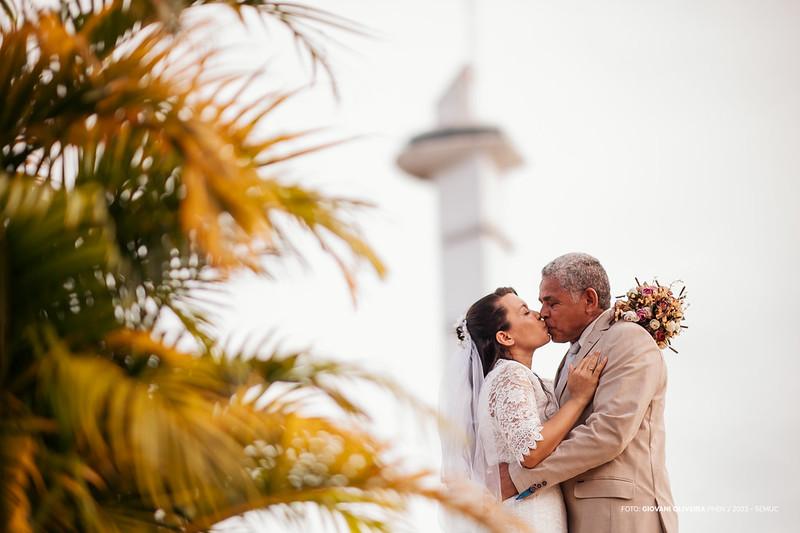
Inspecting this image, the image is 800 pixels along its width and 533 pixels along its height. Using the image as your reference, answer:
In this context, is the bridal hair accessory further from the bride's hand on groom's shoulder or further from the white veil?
the bride's hand on groom's shoulder

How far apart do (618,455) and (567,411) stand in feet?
1.01

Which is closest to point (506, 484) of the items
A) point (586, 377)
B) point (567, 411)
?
point (567, 411)

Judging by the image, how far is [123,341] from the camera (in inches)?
120

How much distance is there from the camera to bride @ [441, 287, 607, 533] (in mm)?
4680

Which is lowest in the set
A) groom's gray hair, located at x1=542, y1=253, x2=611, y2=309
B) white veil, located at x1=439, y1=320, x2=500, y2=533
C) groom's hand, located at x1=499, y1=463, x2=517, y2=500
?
groom's hand, located at x1=499, y1=463, x2=517, y2=500

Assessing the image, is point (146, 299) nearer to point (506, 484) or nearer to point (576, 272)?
point (506, 484)

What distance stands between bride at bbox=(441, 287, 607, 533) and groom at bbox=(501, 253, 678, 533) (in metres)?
0.06

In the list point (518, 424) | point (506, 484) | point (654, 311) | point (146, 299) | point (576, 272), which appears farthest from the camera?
point (576, 272)

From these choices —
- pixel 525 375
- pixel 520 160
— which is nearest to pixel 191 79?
pixel 525 375

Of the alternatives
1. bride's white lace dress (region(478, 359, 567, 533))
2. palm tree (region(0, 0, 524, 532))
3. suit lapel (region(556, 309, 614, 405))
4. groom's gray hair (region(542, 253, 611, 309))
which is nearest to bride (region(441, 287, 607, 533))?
bride's white lace dress (region(478, 359, 567, 533))

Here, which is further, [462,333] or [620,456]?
[462,333]

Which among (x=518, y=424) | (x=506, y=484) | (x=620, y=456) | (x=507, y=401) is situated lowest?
(x=506, y=484)

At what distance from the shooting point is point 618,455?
15.1 feet

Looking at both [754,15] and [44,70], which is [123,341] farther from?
[754,15]
